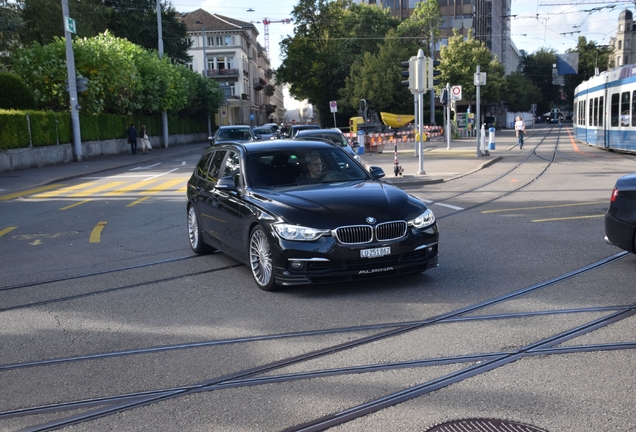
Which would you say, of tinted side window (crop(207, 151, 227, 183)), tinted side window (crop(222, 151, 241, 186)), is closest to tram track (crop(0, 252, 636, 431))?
tinted side window (crop(222, 151, 241, 186))

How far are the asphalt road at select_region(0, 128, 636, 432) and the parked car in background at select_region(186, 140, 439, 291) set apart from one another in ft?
0.98

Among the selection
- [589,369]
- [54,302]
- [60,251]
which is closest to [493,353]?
[589,369]

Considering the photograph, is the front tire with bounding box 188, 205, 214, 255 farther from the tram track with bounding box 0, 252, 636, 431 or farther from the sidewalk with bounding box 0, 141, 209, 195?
the sidewalk with bounding box 0, 141, 209, 195

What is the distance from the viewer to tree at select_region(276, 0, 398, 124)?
77125 millimetres

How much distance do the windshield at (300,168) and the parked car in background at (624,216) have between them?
2689mm

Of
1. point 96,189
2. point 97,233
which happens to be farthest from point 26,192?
point 97,233

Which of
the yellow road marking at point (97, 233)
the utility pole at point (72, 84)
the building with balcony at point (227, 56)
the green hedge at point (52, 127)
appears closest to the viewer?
the yellow road marking at point (97, 233)

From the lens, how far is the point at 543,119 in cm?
13212

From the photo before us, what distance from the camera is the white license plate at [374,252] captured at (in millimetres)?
6797

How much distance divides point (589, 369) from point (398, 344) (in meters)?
1.35

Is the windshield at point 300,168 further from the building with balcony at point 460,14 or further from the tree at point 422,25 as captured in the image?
the building with balcony at point 460,14

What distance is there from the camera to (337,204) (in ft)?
23.4

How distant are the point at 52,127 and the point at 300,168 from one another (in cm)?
2662

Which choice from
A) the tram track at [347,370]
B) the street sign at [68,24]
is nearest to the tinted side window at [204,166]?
the tram track at [347,370]
